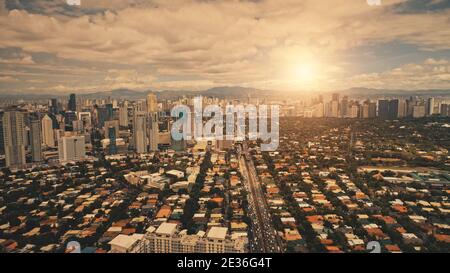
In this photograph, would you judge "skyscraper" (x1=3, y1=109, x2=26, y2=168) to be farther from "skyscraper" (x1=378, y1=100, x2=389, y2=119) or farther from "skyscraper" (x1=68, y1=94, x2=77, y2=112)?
"skyscraper" (x1=378, y1=100, x2=389, y2=119)

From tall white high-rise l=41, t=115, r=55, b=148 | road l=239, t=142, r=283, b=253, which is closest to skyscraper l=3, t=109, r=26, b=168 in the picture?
tall white high-rise l=41, t=115, r=55, b=148

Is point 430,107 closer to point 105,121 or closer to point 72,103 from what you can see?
point 105,121

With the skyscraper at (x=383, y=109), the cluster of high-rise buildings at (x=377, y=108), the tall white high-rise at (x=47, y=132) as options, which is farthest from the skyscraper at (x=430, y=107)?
the tall white high-rise at (x=47, y=132)

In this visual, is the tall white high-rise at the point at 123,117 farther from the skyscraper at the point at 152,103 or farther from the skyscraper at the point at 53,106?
the skyscraper at the point at 53,106

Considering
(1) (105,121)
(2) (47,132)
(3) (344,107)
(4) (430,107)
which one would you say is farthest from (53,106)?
(4) (430,107)
